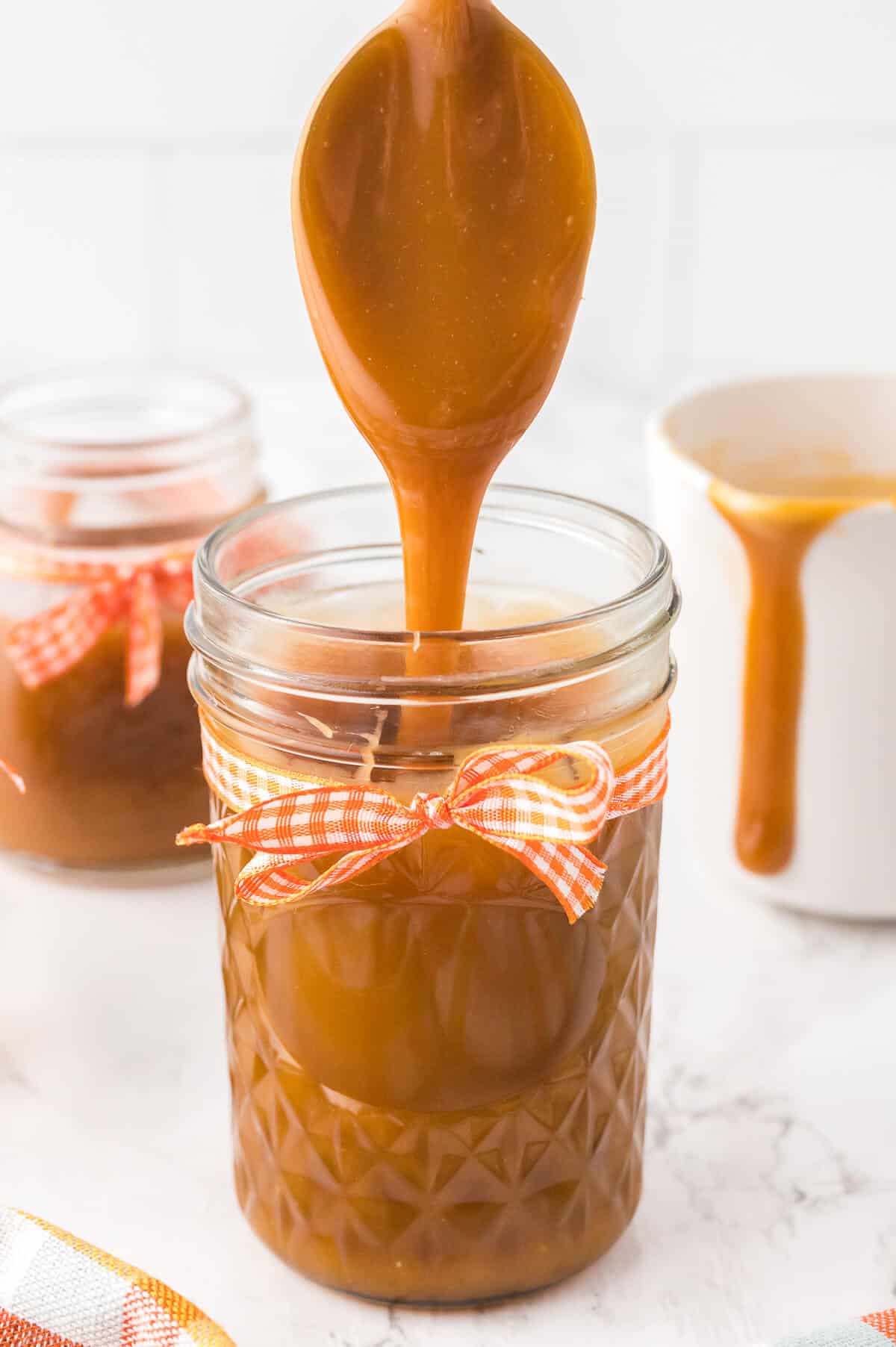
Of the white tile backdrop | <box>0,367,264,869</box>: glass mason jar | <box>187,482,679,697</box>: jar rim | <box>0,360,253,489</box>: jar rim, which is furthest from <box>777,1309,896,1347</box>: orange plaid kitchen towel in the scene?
the white tile backdrop

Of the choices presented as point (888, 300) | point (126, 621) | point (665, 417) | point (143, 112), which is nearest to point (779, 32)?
point (888, 300)

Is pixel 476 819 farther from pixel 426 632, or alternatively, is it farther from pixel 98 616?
pixel 98 616

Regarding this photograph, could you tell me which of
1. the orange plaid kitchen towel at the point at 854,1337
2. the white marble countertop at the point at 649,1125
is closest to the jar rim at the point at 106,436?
the white marble countertop at the point at 649,1125

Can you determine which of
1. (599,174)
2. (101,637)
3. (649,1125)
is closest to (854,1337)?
(649,1125)

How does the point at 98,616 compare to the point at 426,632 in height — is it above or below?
below

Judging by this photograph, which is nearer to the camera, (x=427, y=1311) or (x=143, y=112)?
(x=427, y=1311)

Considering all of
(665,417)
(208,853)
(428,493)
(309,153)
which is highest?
(309,153)

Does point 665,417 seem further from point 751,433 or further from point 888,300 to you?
point 888,300
